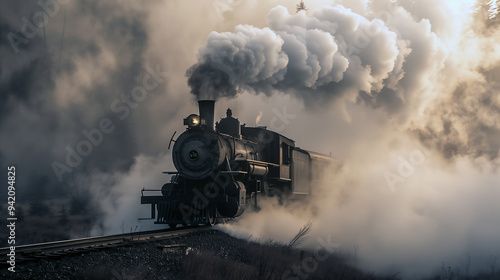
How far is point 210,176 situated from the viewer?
14547 mm

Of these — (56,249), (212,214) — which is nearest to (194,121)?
(212,214)

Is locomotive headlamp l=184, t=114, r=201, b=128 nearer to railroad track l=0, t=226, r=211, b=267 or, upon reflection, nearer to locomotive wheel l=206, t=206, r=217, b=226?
locomotive wheel l=206, t=206, r=217, b=226

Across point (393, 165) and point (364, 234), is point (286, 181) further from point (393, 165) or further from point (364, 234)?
point (393, 165)

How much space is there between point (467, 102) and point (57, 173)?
28209 millimetres

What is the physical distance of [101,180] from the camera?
3219cm

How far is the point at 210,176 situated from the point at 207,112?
193 cm

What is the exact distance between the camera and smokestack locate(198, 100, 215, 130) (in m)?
14.8

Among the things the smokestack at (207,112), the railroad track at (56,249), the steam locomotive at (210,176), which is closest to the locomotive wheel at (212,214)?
the steam locomotive at (210,176)

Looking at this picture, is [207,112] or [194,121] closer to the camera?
[194,121]

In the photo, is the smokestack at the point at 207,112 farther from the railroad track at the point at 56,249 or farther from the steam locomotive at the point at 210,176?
the railroad track at the point at 56,249

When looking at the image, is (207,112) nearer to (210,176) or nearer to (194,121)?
(194,121)

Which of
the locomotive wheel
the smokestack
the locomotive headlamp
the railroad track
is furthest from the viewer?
the smokestack

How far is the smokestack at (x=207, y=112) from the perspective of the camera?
1482 cm

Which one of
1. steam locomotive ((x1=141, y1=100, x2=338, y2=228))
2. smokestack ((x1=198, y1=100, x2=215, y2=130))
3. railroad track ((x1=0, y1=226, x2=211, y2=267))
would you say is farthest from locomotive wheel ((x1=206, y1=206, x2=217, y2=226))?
smokestack ((x1=198, y1=100, x2=215, y2=130))
